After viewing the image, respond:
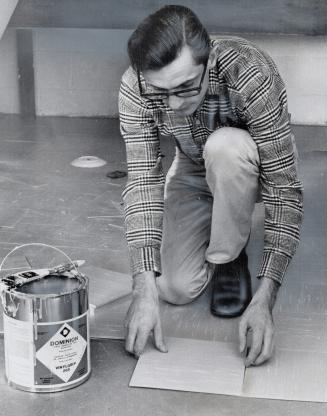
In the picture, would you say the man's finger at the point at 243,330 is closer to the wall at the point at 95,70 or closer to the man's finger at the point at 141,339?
the man's finger at the point at 141,339

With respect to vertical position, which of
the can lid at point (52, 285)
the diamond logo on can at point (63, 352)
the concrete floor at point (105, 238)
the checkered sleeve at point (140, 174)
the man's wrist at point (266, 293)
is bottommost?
the concrete floor at point (105, 238)

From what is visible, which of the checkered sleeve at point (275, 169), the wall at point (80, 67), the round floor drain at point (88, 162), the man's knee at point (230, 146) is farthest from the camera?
the wall at point (80, 67)

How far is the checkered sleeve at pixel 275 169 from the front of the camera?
2.14 metres

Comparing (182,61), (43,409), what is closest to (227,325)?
(43,409)

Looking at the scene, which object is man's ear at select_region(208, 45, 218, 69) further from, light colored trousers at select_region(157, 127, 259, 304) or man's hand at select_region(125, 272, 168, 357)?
man's hand at select_region(125, 272, 168, 357)

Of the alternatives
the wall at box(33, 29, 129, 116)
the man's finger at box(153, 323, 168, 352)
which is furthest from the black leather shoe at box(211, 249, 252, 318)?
the wall at box(33, 29, 129, 116)

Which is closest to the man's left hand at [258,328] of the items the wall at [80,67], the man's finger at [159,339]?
the man's finger at [159,339]

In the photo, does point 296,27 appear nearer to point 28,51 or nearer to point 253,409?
point 28,51

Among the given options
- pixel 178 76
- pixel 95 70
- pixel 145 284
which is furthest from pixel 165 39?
pixel 95 70

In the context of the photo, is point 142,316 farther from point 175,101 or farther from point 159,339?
point 175,101

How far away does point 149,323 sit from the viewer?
2.09 meters

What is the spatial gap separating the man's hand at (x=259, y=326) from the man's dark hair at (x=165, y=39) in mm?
660

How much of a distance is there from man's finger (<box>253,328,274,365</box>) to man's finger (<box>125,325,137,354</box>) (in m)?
0.34

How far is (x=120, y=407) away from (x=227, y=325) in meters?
0.60
